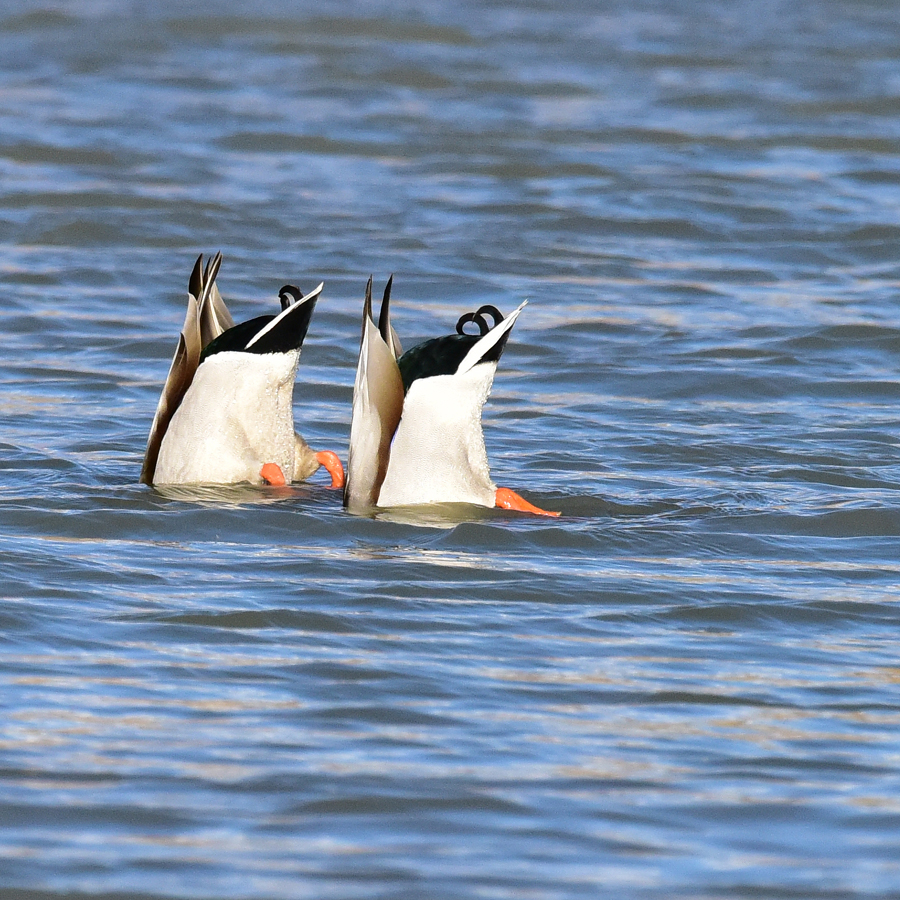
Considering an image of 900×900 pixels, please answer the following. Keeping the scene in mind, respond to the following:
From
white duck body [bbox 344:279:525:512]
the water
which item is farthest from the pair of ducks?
the water

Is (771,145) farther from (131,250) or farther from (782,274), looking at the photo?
(131,250)

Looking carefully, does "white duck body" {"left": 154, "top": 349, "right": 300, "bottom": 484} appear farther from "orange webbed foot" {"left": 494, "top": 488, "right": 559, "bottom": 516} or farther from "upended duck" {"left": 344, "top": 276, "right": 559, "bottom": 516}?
"orange webbed foot" {"left": 494, "top": 488, "right": 559, "bottom": 516}

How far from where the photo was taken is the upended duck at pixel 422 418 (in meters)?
7.05

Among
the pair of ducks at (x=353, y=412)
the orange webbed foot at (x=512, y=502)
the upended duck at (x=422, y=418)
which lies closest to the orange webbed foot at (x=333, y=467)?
the pair of ducks at (x=353, y=412)

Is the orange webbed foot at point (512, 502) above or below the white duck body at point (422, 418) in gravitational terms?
below

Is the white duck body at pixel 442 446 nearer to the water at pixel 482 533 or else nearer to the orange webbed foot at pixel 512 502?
the orange webbed foot at pixel 512 502

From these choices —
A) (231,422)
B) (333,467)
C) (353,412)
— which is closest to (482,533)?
(353,412)

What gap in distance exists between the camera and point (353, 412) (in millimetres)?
7258

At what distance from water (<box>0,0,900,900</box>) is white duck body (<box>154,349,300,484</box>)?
0.15 m

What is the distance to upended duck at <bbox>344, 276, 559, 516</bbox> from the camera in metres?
7.05

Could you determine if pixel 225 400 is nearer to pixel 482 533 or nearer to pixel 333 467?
pixel 333 467

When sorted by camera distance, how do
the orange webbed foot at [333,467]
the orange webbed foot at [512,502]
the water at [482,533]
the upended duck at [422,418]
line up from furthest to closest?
the orange webbed foot at [333,467], the orange webbed foot at [512,502], the upended duck at [422,418], the water at [482,533]

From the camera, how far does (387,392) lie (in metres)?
7.12

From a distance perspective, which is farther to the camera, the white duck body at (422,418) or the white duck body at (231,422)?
the white duck body at (231,422)
